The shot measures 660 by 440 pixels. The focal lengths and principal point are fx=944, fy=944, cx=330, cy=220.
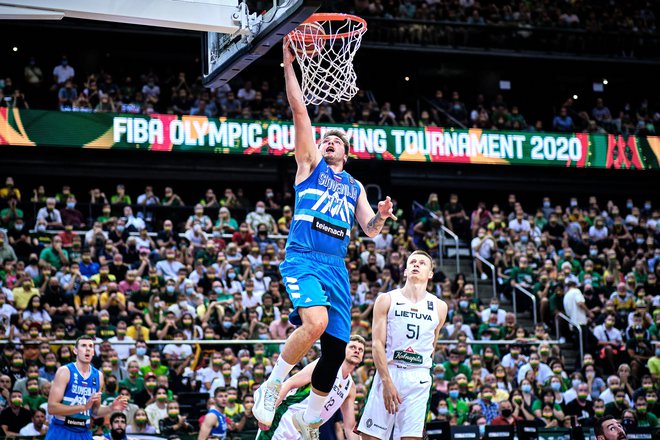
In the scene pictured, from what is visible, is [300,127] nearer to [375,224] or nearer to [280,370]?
[375,224]

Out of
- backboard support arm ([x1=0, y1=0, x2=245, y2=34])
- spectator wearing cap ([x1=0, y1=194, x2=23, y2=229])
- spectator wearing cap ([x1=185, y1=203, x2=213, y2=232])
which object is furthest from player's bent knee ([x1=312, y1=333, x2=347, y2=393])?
spectator wearing cap ([x1=0, y1=194, x2=23, y2=229])

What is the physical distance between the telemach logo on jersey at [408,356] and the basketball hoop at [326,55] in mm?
2826

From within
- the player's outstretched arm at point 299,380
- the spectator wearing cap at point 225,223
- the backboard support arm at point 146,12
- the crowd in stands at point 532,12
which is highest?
the crowd in stands at point 532,12

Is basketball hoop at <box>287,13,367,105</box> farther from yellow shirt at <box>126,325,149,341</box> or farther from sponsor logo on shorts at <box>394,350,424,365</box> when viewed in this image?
yellow shirt at <box>126,325,149,341</box>

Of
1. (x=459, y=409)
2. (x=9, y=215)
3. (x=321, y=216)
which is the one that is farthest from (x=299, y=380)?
A: (x=9, y=215)

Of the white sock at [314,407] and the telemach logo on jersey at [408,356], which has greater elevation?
the telemach logo on jersey at [408,356]

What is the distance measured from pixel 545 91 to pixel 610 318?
15.5 metres

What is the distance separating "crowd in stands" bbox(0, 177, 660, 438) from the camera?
54.2ft

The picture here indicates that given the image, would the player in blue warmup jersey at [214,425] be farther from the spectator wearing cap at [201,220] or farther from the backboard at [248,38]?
the spectator wearing cap at [201,220]

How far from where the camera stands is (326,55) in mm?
10672

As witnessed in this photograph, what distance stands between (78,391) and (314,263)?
4.60m

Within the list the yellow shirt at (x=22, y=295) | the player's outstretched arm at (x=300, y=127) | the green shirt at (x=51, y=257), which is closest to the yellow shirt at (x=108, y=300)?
the yellow shirt at (x=22, y=295)

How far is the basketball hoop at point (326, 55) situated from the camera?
1000 centimetres

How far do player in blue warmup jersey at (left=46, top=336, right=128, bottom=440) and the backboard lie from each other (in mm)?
3768
